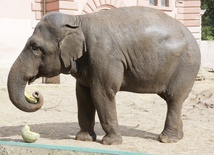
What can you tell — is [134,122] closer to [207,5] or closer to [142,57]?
[142,57]

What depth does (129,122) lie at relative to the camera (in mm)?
7812

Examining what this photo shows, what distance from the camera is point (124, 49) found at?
5305mm

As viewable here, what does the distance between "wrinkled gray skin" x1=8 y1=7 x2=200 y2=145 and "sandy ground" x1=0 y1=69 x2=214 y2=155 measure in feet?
1.04

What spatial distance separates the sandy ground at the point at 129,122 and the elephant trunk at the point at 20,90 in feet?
2.02

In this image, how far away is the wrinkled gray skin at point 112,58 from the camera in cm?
519

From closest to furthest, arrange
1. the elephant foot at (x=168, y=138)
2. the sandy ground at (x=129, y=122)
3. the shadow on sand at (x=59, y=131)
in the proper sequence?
1. the sandy ground at (x=129, y=122)
2. the elephant foot at (x=168, y=138)
3. the shadow on sand at (x=59, y=131)

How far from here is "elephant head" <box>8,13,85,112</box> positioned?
17.0 ft

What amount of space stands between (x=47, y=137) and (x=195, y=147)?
210cm

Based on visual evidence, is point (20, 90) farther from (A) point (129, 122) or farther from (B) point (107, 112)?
(A) point (129, 122)

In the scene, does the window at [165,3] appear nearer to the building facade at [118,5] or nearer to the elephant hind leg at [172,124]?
the building facade at [118,5]

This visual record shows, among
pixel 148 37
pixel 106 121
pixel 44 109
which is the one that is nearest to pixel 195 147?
pixel 106 121

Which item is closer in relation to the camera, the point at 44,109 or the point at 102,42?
the point at 102,42

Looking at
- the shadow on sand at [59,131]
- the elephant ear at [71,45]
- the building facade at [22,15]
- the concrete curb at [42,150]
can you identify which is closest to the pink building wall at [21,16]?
the building facade at [22,15]

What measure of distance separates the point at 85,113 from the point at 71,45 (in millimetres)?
1117
